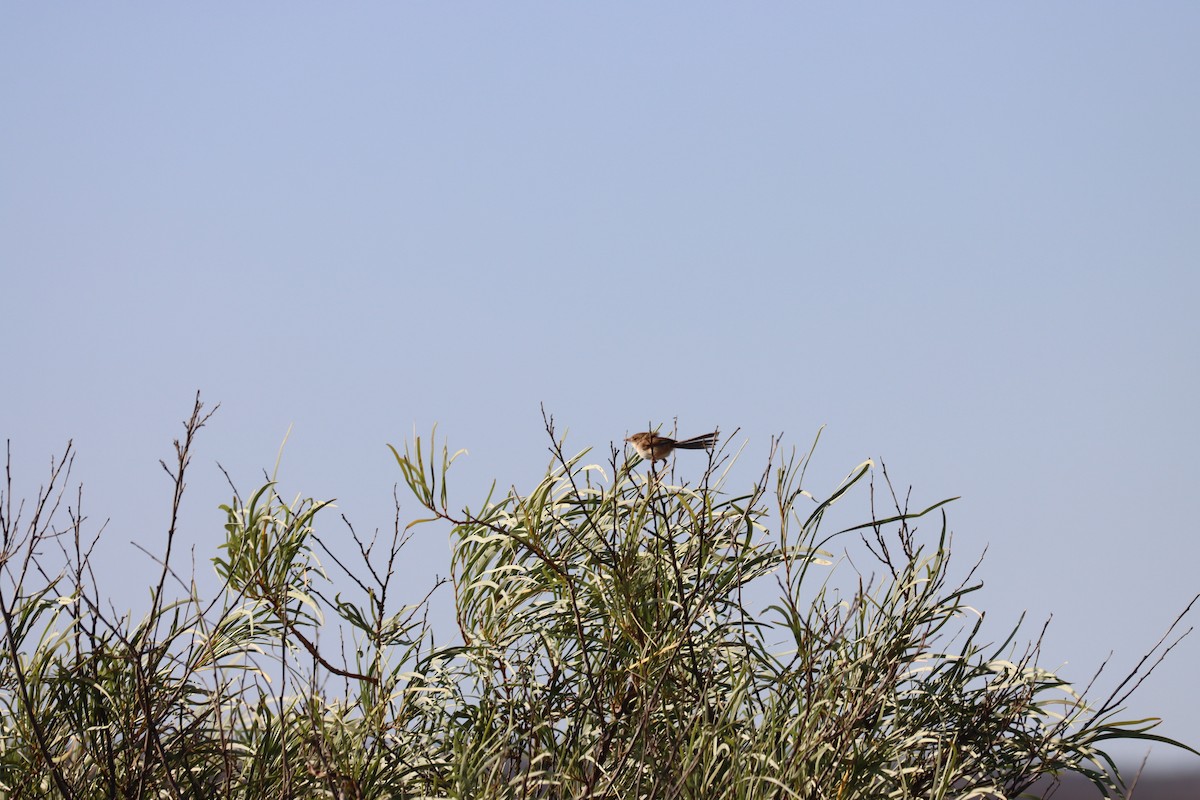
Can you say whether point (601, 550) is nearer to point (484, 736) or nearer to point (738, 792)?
point (484, 736)

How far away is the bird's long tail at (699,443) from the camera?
145 inches

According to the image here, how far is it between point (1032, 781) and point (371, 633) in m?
1.72

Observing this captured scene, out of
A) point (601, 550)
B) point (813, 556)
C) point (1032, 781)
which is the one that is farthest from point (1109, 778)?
point (601, 550)

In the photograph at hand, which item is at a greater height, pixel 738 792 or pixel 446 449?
pixel 446 449

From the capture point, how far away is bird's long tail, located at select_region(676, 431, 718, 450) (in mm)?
3676

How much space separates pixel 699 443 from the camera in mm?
3811

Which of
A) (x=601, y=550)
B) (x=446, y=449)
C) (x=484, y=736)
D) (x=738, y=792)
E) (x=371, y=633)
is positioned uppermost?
(x=446, y=449)

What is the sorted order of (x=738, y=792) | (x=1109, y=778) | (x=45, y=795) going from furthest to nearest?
(x=1109, y=778)
(x=45, y=795)
(x=738, y=792)

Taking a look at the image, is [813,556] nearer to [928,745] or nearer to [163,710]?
[928,745]

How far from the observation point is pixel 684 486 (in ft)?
10.7

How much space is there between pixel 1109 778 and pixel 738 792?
1.12m

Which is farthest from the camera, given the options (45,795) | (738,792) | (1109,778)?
(1109,778)

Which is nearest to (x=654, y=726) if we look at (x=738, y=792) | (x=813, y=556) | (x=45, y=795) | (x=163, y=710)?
(x=738, y=792)

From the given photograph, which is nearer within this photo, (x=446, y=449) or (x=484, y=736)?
(x=484, y=736)
